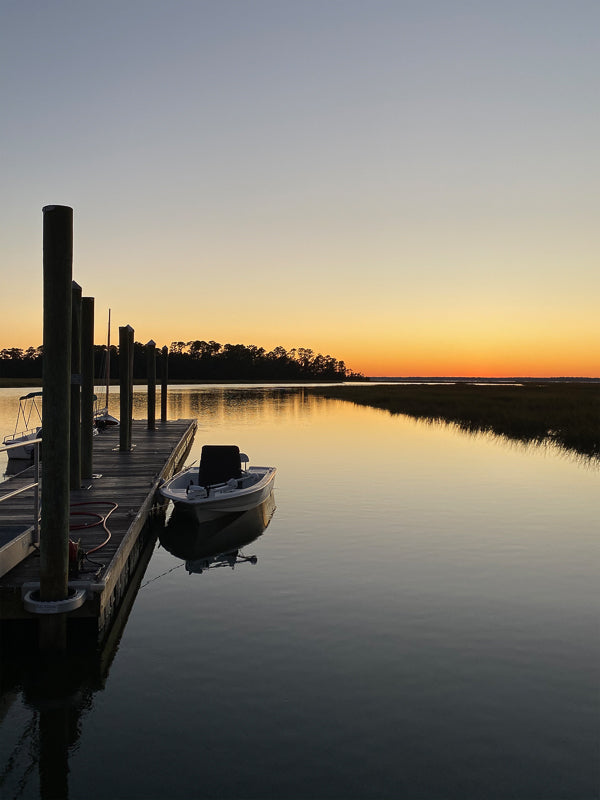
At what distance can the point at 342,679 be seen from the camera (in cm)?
788

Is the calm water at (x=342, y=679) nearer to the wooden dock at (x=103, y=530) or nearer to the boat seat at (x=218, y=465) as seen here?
the wooden dock at (x=103, y=530)

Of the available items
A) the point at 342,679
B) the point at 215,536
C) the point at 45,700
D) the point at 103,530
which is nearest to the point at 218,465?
the point at 215,536

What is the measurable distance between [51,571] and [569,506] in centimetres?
1483

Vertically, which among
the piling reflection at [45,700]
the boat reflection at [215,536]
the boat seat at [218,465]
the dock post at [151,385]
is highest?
the dock post at [151,385]

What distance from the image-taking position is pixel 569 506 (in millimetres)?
18656

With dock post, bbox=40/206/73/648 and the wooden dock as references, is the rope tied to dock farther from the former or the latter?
dock post, bbox=40/206/73/648

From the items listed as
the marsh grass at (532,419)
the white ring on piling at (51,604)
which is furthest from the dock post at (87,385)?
the marsh grass at (532,419)

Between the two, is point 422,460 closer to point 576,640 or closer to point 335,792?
point 576,640

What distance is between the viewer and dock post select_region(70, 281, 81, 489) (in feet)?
47.1

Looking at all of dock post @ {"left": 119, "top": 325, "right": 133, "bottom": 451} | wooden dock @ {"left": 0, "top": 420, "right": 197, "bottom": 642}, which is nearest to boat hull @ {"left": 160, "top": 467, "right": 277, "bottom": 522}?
wooden dock @ {"left": 0, "top": 420, "right": 197, "bottom": 642}

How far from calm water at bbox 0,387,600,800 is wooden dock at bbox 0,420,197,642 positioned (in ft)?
2.02

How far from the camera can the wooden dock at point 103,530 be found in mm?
8479

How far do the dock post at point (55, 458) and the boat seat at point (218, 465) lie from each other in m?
8.35

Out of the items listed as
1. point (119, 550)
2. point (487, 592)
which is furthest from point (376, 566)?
point (119, 550)
